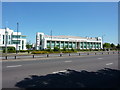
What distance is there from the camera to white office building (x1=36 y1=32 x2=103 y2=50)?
93.2 meters

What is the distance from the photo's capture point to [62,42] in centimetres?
9944

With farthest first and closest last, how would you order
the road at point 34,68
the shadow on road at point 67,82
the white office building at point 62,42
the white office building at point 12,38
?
the white office building at point 62,42, the white office building at point 12,38, the road at point 34,68, the shadow on road at point 67,82

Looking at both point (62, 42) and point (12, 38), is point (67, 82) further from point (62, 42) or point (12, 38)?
point (62, 42)

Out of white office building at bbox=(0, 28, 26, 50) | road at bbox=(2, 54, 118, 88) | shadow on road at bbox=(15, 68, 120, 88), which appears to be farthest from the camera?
white office building at bbox=(0, 28, 26, 50)

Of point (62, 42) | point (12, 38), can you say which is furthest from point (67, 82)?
point (62, 42)

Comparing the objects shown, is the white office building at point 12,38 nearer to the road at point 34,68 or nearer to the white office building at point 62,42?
the white office building at point 62,42

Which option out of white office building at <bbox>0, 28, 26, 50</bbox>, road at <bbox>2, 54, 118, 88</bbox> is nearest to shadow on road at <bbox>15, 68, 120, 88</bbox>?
road at <bbox>2, 54, 118, 88</bbox>

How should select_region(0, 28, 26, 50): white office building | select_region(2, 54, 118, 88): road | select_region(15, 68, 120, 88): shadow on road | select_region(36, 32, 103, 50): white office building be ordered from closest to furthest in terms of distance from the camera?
1. select_region(15, 68, 120, 88): shadow on road
2. select_region(2, 54, 118, 88): road
3. select_region(0, 28, 26, 50): white office building
4. select_region(36, 32, 103, 50): white office building

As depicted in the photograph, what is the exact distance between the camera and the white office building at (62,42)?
93250mm

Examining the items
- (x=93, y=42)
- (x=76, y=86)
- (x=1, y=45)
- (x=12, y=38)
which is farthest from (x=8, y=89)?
(x=93, y=42)

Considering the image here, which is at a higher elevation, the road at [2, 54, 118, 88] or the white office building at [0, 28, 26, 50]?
the white office building at [0, 28, 26, 50]

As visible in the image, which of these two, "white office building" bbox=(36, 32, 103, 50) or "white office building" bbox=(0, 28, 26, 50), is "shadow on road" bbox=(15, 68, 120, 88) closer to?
"white office building" bbox=(0, 28, 26, 50)

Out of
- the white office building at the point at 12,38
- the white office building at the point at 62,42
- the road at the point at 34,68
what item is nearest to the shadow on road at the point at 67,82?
the road at the point at 34,68

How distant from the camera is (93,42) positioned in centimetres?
11175
